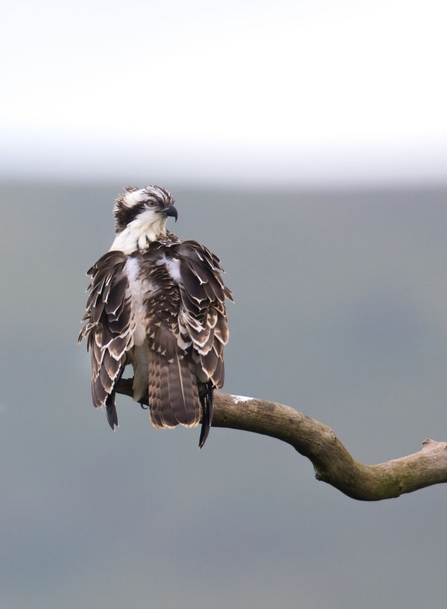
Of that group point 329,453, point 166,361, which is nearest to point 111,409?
point 166,361

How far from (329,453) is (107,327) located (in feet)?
4.28

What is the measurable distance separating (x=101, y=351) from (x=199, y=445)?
679mm

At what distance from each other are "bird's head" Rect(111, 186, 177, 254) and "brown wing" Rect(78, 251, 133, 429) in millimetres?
358

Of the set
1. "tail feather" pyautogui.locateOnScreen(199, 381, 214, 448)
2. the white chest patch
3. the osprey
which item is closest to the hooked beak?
the osprey

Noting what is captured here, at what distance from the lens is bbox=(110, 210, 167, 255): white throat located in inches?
193

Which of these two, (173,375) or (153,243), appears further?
(153,243)

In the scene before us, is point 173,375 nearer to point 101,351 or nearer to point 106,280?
point 101,351

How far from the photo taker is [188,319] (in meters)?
4.21

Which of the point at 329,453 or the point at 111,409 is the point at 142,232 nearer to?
the point at 111,409

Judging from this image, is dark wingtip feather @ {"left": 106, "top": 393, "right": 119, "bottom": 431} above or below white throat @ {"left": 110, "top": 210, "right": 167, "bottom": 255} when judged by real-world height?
below

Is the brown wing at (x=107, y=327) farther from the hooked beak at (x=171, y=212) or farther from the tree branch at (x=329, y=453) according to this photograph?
the hooked beak at (x=171, y=212)

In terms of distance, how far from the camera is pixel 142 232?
497cm

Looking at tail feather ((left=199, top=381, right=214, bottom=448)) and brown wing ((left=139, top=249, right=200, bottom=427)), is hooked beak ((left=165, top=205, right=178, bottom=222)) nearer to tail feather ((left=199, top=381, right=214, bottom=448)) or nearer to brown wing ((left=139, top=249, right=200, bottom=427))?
brown wing ((left=139, top=249, right=200, bottom=427))

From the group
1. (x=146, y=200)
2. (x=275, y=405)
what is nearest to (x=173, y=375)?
(x=275, y=405)
